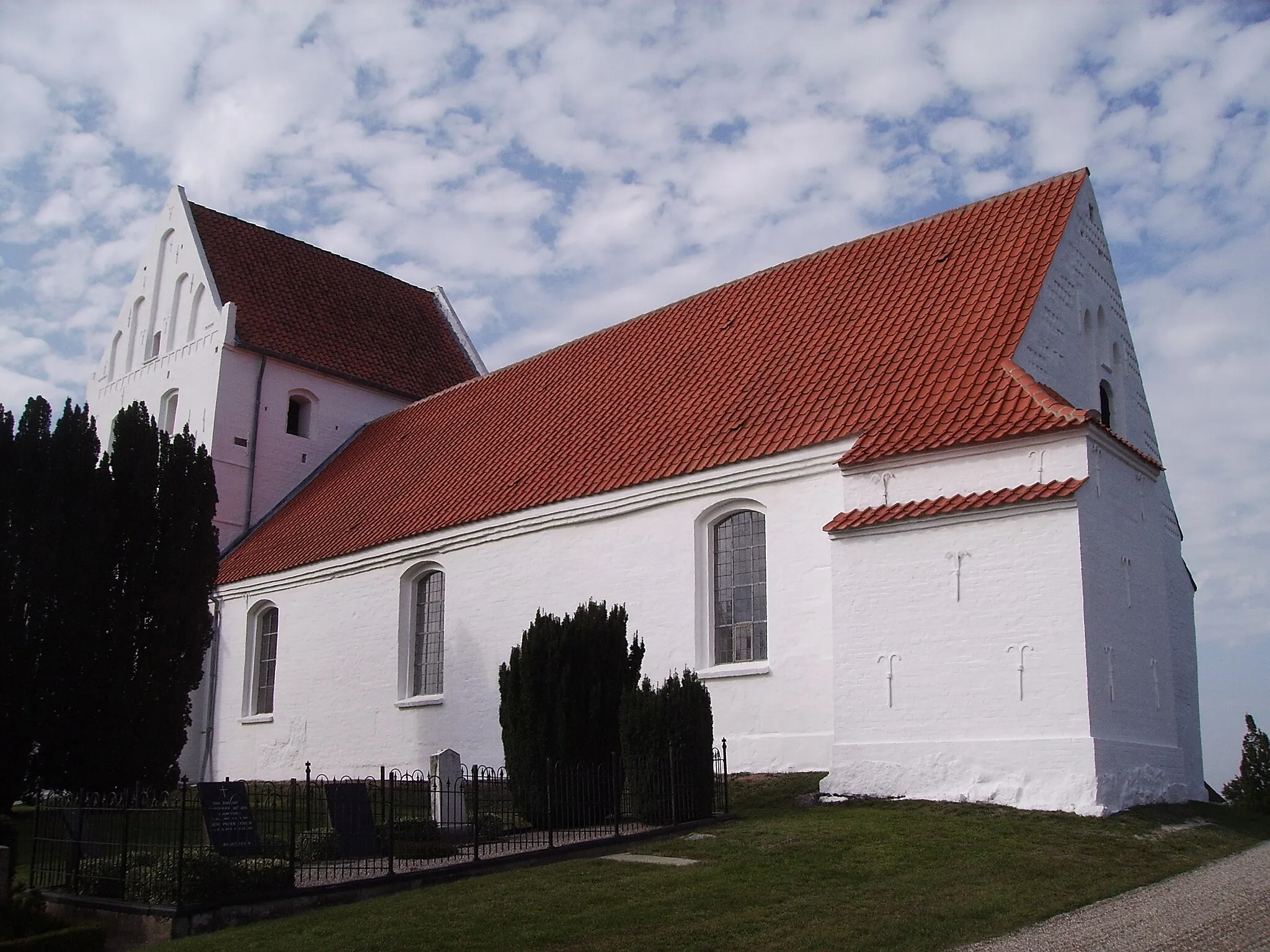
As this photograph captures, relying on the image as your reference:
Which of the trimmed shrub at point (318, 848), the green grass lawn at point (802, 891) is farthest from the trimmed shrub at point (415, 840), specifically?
the green grass lawn at point (802, 891)

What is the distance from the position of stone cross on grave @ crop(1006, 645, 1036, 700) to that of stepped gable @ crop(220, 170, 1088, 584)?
7.36 ft

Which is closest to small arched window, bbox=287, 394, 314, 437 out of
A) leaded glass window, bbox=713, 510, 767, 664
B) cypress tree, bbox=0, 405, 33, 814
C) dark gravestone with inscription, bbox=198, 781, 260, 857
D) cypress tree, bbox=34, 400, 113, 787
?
cypress tree, bbox=34, 400, 113, 787

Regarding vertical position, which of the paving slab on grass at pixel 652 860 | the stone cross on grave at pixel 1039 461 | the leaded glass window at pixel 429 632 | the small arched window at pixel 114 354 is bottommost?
the paving slab on grass at pixel 652 860

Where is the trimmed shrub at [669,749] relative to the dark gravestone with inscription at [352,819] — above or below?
above

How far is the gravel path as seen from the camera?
23.7 feet

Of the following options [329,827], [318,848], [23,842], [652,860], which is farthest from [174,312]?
[652,860]

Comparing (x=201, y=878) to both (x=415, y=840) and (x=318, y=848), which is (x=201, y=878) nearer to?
(x=318, y=848)

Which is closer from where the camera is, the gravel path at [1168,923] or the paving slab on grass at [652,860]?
the gravel path at [1168,923]

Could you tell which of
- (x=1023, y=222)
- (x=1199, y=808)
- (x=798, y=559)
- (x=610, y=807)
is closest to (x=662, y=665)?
(x=798, y=559)

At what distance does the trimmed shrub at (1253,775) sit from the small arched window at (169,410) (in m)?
21.6

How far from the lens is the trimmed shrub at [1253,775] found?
57.3ft

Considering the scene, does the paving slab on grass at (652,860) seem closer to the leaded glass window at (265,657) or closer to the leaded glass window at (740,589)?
the leaded glass window at (740,589)

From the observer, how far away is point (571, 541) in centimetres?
1762

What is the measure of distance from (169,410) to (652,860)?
68.0 ft
